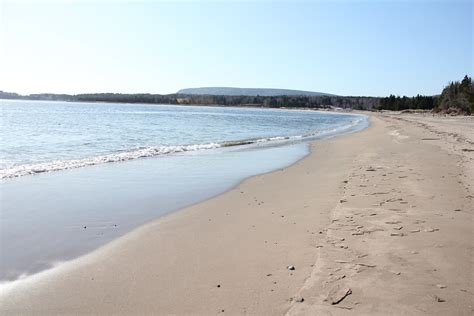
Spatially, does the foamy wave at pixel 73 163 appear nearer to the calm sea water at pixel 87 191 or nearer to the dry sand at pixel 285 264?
the calm sea water at pixel 87 191

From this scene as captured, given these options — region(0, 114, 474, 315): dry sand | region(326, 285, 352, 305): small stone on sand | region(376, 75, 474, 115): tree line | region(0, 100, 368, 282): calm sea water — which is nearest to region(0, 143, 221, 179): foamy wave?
region(0, 100, 368, 282): calm sea water

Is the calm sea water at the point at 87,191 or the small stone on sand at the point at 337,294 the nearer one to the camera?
the small stone on sand at the point at 337,294

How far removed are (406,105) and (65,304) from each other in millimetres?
145957

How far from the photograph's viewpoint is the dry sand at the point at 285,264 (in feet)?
12.4

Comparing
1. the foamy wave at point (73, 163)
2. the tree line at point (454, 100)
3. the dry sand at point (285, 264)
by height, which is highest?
the tree line at point (454, 100)

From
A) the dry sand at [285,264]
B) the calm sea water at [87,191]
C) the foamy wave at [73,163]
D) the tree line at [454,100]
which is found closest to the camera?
the dry sand at [285,264]

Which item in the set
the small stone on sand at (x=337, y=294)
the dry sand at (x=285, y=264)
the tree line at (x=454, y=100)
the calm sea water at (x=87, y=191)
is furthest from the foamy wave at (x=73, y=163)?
the tree line at (x=454, y=100)

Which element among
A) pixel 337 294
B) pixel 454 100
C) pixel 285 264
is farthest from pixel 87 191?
pixel 454 100

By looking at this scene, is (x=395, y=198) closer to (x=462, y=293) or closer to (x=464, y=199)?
(x=464, y=199)

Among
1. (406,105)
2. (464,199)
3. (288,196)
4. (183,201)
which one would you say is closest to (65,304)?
(183,201)

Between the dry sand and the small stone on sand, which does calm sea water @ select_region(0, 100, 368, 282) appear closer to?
the dry sand

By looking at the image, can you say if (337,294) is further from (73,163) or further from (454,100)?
(454,100)

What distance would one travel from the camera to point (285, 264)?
4742mm

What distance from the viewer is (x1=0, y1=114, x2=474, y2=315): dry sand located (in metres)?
3.79
